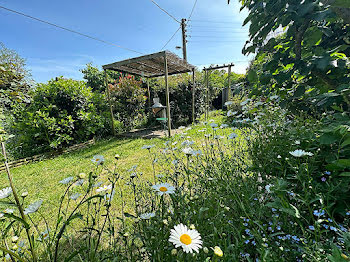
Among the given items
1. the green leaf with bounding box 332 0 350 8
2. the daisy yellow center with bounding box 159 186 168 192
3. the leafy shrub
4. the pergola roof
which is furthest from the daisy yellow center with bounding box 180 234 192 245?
the leafy shrub

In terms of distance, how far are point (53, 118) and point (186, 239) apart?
181 inches

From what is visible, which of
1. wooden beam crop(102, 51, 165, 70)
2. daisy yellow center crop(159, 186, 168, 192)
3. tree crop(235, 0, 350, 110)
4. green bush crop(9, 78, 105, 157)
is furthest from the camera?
wooden beam crop(102, 51, 165, 70)

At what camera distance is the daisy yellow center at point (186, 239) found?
1.52 feet

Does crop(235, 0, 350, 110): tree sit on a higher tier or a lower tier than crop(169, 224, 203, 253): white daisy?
higher

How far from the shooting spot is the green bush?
12.5 feet

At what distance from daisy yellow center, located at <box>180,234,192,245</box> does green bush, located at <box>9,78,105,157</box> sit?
4407 mm

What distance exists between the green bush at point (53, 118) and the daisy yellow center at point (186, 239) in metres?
4.41

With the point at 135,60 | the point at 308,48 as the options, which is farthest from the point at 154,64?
the point at 308,48

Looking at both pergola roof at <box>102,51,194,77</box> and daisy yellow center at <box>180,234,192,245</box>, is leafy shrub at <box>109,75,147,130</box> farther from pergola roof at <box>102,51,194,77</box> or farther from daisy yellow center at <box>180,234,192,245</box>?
daisy yellow center at <box>180,234,192,245</box>

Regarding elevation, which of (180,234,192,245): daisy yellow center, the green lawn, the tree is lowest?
the green lawn

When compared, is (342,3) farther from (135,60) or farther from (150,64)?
(150,64)

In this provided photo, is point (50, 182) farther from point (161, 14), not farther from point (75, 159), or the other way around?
point (161, 14)

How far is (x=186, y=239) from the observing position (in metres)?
0.48

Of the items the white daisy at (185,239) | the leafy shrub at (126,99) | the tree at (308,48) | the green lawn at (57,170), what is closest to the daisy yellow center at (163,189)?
the white daisy at (185,239)
